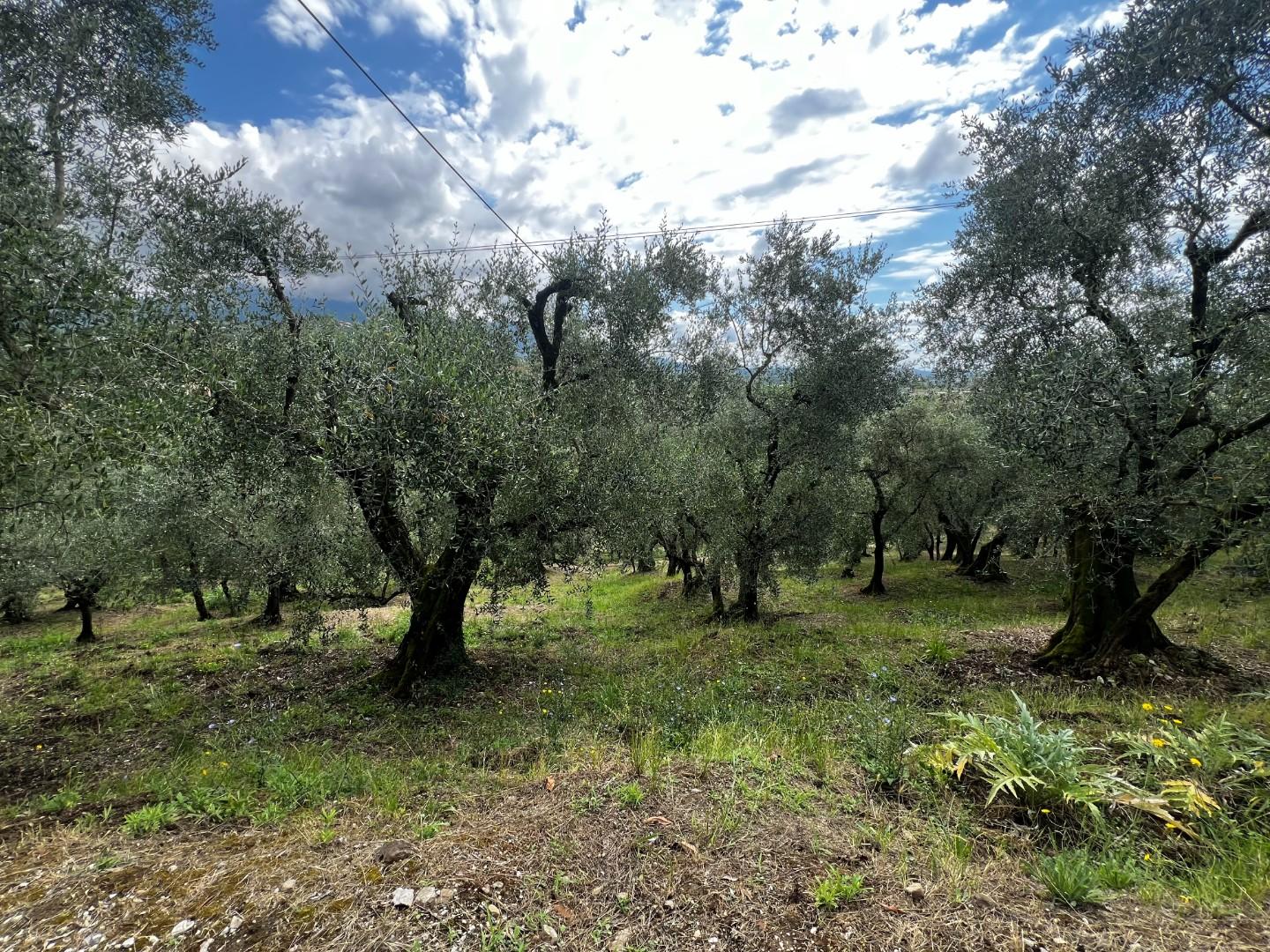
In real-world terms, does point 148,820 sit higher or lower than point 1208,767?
lower

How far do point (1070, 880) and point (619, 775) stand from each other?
3687 mm

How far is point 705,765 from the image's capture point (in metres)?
5.71

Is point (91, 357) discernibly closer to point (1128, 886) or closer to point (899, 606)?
point (1128, 886)

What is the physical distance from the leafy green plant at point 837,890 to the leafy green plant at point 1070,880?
1260 mm

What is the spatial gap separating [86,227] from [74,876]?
8.58 m

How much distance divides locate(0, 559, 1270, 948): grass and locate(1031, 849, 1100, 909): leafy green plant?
2 centimetres

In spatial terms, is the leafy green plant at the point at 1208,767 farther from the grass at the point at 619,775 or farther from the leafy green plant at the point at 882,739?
the leafy green plant at the point at 882,739

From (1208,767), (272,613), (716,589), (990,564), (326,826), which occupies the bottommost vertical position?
(272,613)

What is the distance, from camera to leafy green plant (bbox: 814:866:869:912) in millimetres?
3723

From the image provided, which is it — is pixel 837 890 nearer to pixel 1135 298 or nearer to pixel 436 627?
pixel 436 627

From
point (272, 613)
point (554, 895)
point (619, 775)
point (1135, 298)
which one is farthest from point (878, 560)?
point (272, 613)

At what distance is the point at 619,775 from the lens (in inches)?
221

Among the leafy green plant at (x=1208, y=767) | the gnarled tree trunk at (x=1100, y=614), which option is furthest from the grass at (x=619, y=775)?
the gnarled tree trunk at (x=1100, y=614)

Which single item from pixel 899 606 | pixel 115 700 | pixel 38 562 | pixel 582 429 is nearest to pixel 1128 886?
pixel 582 429
